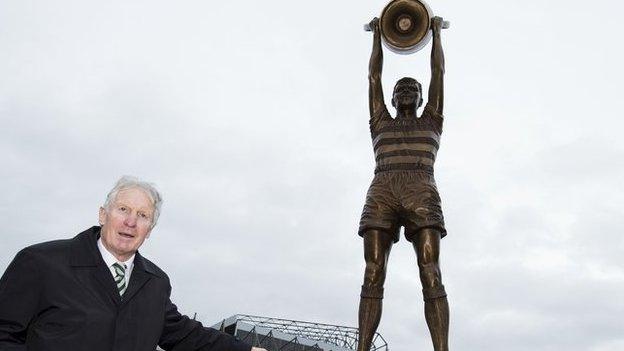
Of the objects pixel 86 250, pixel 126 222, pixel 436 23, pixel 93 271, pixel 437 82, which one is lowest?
pixel 93 271

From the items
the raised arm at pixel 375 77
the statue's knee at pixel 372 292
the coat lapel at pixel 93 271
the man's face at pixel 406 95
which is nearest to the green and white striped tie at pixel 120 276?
the coat lapel at pixel 93 271

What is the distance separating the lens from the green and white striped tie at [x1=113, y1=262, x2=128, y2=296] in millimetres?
3436

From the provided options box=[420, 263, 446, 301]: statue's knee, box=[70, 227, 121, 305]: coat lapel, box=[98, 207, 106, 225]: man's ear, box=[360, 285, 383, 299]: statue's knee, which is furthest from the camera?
box=[360, 285, 383, 299]: statue's knee

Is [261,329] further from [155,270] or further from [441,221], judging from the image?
[155,270]

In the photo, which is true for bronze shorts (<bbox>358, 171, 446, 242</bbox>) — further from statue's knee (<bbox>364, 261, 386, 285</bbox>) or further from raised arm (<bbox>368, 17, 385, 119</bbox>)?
raised arm (<bbox>368, 17, 385, 119</bbox>)

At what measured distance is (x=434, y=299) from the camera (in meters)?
5.90

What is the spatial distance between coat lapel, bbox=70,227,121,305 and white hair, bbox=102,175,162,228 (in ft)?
0.94

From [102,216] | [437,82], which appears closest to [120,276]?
[102,216]

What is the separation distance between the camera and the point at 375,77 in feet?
23.7

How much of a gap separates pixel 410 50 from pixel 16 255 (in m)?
5.17

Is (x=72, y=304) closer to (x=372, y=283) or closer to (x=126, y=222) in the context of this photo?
(x=126, y=222)

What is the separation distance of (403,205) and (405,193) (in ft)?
0.45

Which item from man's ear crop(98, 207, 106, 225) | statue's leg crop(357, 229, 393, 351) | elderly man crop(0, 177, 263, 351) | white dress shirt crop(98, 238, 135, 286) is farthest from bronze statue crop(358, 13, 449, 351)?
man's ear crop(98, 207, 106, 225)

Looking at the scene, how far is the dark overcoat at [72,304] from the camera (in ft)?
9.90
